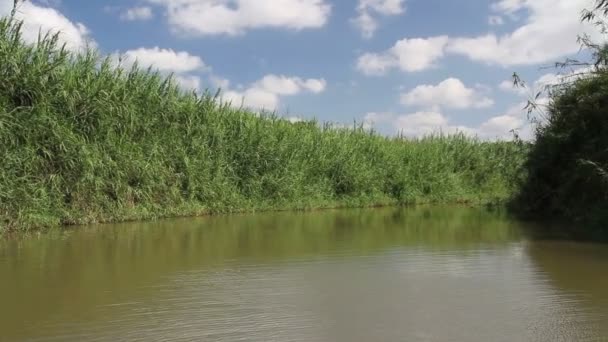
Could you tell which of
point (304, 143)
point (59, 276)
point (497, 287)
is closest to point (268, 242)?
point (59, 276)

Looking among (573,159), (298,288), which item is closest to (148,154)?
(298,288)

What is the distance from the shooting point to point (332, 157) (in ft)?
52.4

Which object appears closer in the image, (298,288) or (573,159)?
(298,288)

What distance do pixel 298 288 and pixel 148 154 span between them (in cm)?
689

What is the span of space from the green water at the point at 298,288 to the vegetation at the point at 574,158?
222 cm

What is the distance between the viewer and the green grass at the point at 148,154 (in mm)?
8617

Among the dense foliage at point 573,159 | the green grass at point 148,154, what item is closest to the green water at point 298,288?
the green grass at point 148,154

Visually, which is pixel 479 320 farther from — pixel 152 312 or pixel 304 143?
pixel 304 143

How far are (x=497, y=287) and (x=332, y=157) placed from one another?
11.3 meters

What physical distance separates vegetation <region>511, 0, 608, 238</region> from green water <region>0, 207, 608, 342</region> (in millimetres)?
Result: 2221

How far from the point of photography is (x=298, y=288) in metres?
4.70

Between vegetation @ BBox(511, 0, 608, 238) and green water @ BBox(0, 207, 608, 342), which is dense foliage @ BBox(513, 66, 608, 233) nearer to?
vegetation @ BBox(511, 0, 608, 238)

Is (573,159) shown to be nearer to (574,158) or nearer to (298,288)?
(574,158)

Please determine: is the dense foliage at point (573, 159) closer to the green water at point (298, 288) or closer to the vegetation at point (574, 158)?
the vegetation at point (574, 158)
